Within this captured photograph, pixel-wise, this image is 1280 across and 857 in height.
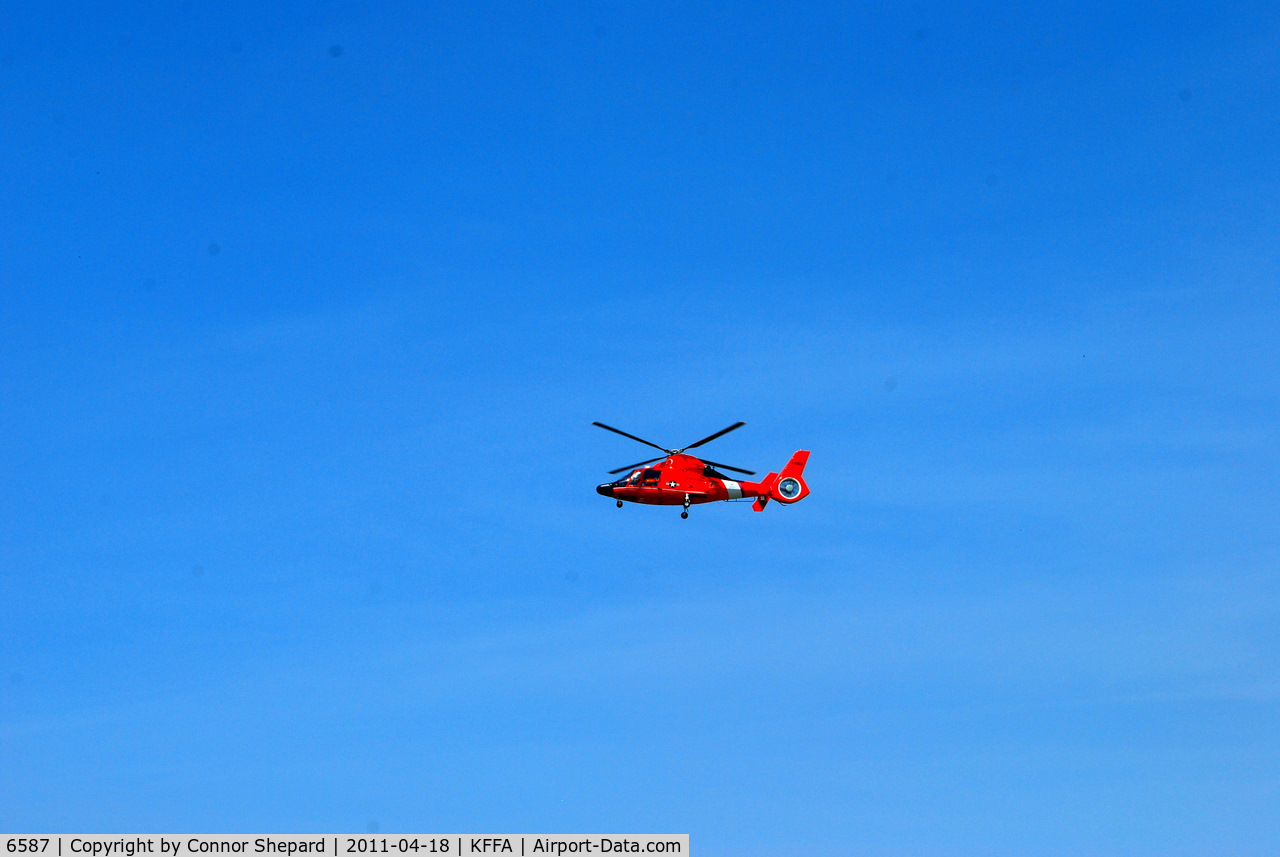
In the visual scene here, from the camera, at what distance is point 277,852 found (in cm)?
11244

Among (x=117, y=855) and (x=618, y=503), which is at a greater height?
(x=618, y=503)

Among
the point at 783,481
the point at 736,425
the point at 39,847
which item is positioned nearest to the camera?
the point at 39,847

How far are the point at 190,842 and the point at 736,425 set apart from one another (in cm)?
7009

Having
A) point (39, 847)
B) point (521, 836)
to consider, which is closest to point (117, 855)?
point (39, 847)

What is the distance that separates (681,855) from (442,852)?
53.2ft

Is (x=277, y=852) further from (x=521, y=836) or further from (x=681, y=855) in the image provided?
(x=681, y=855)

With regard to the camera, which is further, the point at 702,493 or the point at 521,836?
the point at 702,493

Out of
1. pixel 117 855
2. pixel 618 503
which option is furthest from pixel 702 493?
pixel 117 855

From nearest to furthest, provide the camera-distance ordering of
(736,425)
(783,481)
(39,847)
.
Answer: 1. (39,847)
2. (736,425)
3. (783,481)

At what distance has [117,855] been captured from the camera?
112m

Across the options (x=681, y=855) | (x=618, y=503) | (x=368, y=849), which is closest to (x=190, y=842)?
(x=368, y=849)

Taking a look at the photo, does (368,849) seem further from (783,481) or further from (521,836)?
(783,481)

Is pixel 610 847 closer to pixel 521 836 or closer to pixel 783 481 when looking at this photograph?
pixel 521 836

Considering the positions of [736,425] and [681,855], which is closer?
[681,855]
